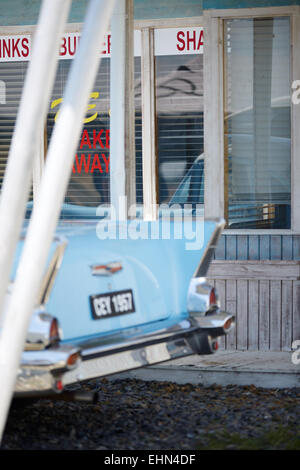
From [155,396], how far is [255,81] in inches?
128

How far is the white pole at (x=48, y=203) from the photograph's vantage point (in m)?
3.58

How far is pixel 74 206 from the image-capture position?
27.4ft

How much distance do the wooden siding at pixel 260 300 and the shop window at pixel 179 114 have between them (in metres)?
0.91

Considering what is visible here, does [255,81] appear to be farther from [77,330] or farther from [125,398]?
[77,330]

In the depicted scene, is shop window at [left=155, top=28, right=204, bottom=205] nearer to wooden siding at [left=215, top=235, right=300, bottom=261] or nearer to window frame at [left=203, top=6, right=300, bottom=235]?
window frame at [left=203, top=6, right=300, bottom=235]

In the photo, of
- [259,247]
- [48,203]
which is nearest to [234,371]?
[259,247]

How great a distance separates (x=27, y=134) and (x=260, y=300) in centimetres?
418

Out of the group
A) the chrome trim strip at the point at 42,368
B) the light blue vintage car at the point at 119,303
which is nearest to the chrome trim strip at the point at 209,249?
the light blue vintage car at the point at 119,303

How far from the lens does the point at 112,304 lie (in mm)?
4555

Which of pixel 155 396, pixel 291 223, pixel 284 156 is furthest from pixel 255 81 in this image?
pixel 155 396

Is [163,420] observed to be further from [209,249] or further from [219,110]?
[219,110]

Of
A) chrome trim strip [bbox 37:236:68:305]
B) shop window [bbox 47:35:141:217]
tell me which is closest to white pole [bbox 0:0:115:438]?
chrome trim strip [bbox 37:236:68:305]

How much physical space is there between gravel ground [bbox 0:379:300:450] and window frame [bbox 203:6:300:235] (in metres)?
1.90
